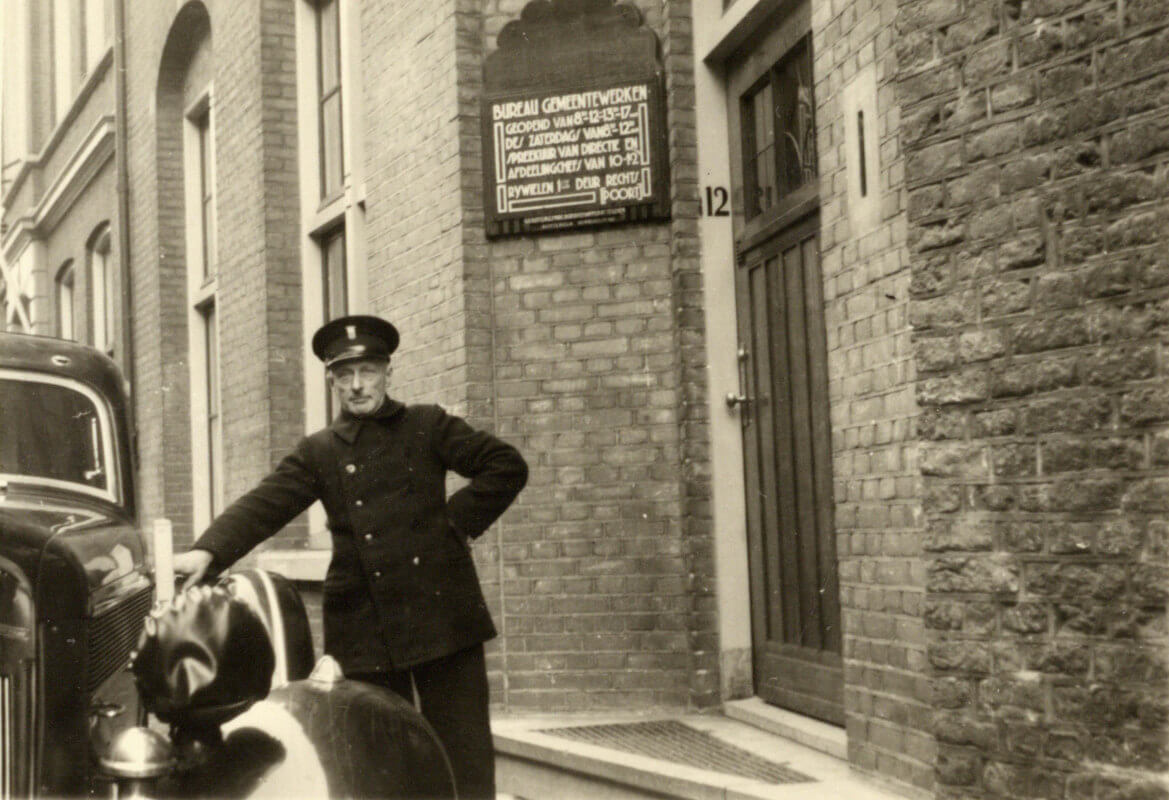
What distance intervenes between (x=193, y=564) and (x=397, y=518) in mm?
680

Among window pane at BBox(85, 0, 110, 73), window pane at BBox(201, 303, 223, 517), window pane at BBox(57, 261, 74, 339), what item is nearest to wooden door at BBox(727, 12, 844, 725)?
window pane at BBox(201, 303, 223, 517)

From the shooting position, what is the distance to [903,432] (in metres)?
4.80

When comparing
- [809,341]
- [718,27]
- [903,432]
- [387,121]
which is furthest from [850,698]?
[387,121]

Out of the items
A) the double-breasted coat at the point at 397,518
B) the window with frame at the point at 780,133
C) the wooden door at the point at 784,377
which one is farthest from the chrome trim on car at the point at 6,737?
the window with frame at the point at 780,133

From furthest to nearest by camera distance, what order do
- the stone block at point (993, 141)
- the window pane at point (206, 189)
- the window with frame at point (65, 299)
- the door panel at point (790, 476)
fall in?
1. the window with frame at point (65, 299)
2. the window pane at point (206, 189)
3. the door panel at point (790, 476)
4. the stone block at point (993, 141)

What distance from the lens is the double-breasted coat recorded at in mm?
4621

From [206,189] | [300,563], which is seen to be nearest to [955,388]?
[300,563]

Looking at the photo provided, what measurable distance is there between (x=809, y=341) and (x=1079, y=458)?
2385mm

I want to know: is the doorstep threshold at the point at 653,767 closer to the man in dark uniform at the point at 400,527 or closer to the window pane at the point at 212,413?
the man in dark uniform at the point at 400,527

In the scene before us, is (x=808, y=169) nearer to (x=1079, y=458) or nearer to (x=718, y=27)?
(x=718, y=27)

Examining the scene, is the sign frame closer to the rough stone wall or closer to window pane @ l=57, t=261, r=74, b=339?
the rough stone wall

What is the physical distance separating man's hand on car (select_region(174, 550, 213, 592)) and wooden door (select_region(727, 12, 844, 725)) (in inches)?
99.5

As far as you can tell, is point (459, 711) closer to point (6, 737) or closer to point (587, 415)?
point (6, 737)

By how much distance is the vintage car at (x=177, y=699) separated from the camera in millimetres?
3480
